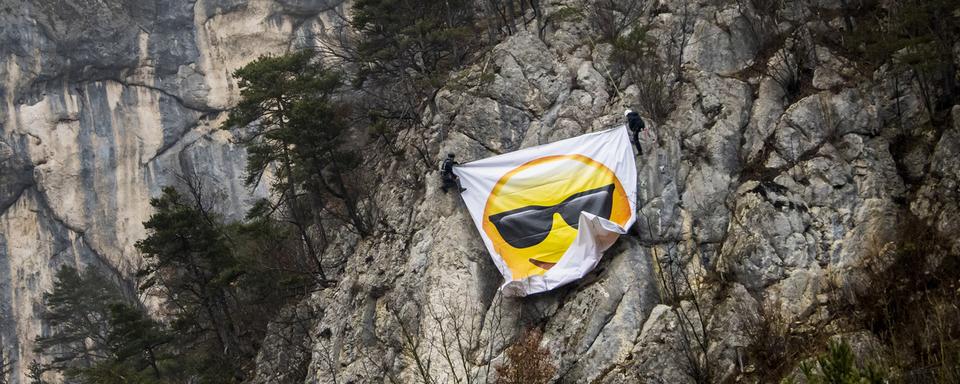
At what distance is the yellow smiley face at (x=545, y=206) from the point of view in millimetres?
14727

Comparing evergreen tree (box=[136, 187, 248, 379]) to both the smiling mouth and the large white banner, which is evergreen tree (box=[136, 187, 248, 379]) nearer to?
the large white banner

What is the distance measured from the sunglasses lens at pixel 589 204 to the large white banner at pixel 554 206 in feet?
0.06

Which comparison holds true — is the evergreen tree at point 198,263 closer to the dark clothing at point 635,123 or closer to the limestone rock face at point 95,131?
the dark clothing at point 635,123

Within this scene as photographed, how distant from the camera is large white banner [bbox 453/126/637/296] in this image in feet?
47.6

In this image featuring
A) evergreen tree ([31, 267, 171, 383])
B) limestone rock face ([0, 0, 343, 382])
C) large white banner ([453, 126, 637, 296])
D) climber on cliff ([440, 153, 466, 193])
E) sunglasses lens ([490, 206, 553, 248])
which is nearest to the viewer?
large white banner ([453, 126, 637, 296])

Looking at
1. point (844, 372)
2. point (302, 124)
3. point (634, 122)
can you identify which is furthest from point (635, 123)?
point (302, 124)

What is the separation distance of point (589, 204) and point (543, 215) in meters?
0.92

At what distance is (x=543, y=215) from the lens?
49.3ft

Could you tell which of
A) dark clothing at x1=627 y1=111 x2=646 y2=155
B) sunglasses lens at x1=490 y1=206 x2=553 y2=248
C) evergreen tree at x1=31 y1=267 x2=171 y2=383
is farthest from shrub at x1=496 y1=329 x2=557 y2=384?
evergreen tree at x1=31 y1=267 x2=171 y2=383

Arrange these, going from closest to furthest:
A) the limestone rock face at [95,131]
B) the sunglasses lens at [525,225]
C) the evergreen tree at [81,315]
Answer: the sunglasses lens at [525,225] → the evergreen tree at [81,315] → the limestone rock face at [95,131]

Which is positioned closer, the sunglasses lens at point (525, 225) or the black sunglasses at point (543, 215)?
the black sunglasses at point (543, 215)

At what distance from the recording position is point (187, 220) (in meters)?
18.8

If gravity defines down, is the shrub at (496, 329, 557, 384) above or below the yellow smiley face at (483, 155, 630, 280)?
below

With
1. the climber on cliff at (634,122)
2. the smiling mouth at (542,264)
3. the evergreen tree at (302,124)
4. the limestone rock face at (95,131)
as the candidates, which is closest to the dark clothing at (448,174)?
the smiling mouth at (542,264)
